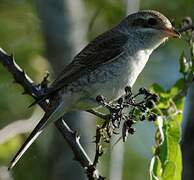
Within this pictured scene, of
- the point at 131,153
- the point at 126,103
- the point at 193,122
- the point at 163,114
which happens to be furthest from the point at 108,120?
the point at 131,153

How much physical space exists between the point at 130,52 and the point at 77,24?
5.98ft

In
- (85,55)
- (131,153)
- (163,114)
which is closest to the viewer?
(163,114)

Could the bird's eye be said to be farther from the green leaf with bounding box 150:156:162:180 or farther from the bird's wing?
the green leaf with bounding box 150:156:162:180

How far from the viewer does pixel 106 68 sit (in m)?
5.14

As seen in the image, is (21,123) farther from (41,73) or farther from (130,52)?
(41,73)

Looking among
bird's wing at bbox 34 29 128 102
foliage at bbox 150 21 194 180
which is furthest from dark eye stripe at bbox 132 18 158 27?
foliage at bbox 150 21 194 180

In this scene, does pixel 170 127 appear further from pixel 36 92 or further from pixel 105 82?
pixel 105 82

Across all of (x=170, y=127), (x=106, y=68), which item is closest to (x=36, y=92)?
(x=170, y=127)

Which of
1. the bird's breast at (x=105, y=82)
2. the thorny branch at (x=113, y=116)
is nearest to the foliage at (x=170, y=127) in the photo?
the thorny branch at (x=113, y=116)

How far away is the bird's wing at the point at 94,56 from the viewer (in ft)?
16.5

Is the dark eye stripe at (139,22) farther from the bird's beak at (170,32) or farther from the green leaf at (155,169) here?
the green leaf at (155,169)

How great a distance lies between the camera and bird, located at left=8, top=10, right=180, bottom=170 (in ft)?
16.3

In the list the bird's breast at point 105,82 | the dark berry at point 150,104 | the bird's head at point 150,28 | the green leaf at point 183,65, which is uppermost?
the bird's head at point 150,28

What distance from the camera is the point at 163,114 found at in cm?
432
